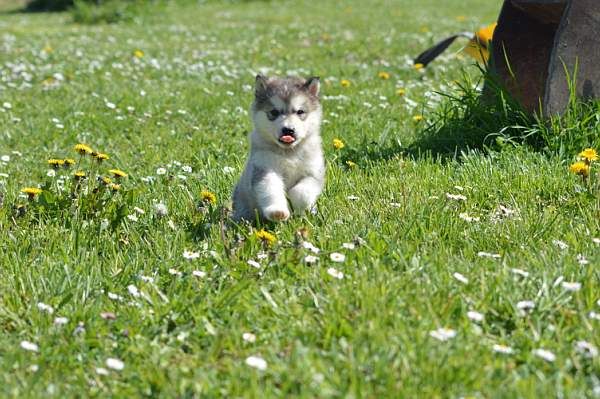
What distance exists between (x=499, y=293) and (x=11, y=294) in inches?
87.8

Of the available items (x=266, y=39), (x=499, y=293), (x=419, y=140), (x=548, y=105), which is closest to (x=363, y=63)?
(x=266, y=39)

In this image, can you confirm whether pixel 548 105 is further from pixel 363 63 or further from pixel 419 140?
pixel 363 63

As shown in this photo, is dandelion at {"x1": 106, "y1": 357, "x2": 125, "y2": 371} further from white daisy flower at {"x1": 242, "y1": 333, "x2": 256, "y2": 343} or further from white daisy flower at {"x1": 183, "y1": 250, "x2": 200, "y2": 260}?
white daisy flower at {"x1": 183, "y1": 250, "x2": 200, "y2": 260}

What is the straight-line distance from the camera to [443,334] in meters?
Result: 3.09

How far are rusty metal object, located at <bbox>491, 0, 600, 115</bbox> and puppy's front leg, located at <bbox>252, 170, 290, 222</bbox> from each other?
89.0 inches

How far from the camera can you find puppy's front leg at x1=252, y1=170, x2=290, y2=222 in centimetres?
450

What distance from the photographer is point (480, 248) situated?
4.22 meters

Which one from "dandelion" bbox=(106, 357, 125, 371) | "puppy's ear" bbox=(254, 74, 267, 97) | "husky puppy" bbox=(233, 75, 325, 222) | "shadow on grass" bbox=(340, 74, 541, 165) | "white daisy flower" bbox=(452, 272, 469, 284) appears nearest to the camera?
"dandelion" bbox=(106, 357, 125, 371)

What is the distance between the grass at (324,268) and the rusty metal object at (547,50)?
22 cm

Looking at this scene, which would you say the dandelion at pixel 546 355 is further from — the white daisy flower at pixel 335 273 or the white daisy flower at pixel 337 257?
the white daisy flower at pixel 337 257

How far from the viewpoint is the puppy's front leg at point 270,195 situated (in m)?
4.50

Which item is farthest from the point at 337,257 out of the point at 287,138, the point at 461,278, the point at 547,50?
the point at 547,50

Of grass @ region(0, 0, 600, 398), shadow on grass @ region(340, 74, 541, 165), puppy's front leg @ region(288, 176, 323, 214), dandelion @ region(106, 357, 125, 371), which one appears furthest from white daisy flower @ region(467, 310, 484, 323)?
shadow on grass @ region(340, 74, 541, 165)

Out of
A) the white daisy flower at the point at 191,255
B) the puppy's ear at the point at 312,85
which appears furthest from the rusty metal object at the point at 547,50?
the white daisy flower at the point at 191,255
